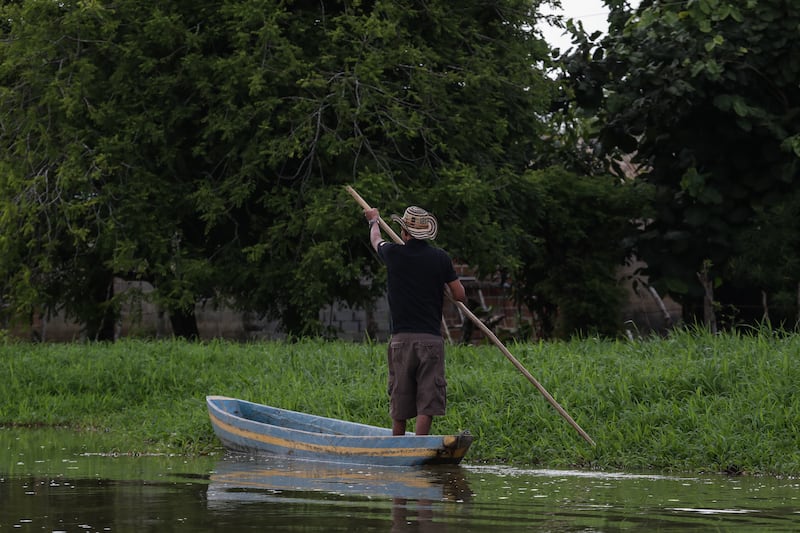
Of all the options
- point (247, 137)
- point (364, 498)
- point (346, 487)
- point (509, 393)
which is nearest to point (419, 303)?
point (346, 487)

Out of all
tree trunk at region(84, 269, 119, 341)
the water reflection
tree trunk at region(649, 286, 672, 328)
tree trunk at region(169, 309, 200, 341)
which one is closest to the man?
the water reflection

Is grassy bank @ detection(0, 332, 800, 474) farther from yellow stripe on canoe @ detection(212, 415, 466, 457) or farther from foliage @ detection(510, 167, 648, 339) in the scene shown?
foliage @ detection(510, 167, 648, 339)

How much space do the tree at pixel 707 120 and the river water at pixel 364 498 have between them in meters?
9.43

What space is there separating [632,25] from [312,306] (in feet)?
Answer: 21.3

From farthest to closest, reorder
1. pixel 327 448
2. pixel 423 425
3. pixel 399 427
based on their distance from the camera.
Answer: pixel 327 448, pixel 399 427, pixel 423 425

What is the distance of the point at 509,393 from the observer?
1284 cm

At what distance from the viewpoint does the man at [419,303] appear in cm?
1065

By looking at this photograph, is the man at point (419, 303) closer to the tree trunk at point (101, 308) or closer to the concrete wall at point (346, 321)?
the tree trunk at point (101, 308)

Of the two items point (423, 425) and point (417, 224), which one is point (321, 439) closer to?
point (423, 425)

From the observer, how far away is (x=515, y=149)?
23391 millimetres

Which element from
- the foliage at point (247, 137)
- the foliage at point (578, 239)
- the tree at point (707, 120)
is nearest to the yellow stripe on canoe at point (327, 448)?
the foliage at point (247, 137)

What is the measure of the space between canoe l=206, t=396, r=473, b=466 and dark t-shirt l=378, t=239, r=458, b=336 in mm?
914

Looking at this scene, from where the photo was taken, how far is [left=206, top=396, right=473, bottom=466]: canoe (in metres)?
10.4

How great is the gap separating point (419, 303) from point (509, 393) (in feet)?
8.20
